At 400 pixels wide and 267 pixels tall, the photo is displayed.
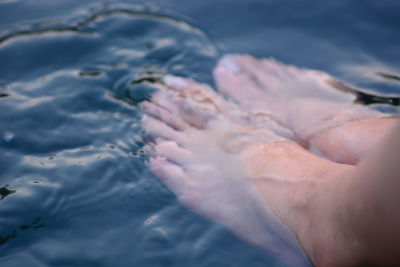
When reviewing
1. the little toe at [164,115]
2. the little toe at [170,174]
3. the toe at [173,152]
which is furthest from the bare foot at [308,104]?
the little toe at [170,174]

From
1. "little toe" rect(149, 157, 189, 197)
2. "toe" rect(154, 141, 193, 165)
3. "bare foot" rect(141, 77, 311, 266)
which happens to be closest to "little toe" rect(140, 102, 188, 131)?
"bare foot" rect(141, 77, 311, 266)

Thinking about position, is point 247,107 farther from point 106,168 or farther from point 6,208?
point 6,208

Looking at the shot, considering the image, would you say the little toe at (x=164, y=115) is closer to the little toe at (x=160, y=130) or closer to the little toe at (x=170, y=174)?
the little toe at (x=160, y=130)

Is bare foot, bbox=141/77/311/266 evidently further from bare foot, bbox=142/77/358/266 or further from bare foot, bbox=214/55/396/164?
bare foot, bbox=214/55/396/164

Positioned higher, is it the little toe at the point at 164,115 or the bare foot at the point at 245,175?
the little toe at the point at 164,115

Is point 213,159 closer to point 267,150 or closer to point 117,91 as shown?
point 267,150

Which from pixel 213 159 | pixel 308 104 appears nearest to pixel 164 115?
pixel 213 159

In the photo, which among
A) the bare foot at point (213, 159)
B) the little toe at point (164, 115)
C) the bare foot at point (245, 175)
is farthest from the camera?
the little toe at point (164, 115)
